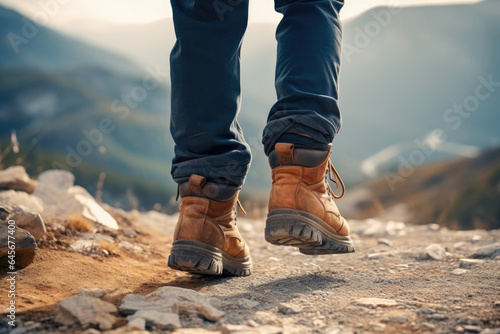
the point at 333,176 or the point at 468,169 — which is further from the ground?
the point at 468,169

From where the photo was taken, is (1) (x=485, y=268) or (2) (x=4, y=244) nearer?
(2) (x=4, y=244)

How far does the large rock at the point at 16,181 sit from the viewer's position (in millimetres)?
2795

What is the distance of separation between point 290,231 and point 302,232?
1.9 inches

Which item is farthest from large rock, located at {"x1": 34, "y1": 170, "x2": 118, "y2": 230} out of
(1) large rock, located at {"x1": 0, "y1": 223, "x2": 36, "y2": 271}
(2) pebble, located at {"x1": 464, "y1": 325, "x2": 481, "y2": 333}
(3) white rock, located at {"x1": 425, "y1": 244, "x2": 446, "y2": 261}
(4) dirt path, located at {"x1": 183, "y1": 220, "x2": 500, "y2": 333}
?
(2) pebble, located at {"x1": 464, "y1": 325, "x2": 481, "y2": 333}

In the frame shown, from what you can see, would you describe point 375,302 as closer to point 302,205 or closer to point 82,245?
point 302,205

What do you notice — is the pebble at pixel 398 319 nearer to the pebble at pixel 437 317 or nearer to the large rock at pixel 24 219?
the pebble at pixel 437 317

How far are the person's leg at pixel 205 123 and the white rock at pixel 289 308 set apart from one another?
39 cm

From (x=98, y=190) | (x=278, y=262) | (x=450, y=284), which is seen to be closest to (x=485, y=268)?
(x=450, y=284)

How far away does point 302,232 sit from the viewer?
1.66m

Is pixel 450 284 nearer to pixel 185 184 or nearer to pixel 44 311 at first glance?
pixel 185 184

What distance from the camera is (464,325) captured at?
1208mm

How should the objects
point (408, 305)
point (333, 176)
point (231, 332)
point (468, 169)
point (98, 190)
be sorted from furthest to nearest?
point (468, 169) < point (98, 190) < point (333, 176) < point (408, 305) < point (231, 332)

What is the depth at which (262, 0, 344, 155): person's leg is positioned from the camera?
166cm

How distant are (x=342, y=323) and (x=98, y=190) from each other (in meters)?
2.73
